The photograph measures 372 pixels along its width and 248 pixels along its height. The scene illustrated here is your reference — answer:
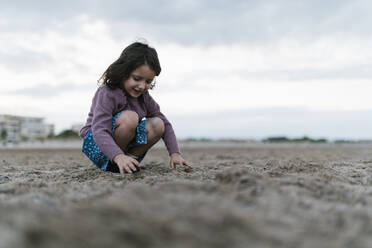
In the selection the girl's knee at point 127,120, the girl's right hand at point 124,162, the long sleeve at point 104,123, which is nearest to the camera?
the girl's right hand at point 124,162

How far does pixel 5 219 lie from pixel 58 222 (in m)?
0.30

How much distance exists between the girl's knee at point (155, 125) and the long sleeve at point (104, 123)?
0.40m

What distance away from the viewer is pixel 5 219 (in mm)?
1300

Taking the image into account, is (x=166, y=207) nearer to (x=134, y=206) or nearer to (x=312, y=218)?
(x=134, y=206)

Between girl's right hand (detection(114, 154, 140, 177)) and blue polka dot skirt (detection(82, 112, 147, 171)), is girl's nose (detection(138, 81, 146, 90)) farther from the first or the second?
girl's right hand (detection(114, 154, 140, 177))

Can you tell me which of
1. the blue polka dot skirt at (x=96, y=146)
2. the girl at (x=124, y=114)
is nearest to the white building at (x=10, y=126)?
the blue polka dot skirt at (x=96, y=146)

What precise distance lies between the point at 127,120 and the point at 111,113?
18cm

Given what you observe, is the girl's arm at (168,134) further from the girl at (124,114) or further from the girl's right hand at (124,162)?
the girl's right hand at (124,162)

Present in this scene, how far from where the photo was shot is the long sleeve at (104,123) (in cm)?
281

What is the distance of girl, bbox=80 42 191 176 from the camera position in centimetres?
291

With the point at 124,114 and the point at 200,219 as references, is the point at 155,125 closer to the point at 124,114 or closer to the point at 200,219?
the point at 124,114

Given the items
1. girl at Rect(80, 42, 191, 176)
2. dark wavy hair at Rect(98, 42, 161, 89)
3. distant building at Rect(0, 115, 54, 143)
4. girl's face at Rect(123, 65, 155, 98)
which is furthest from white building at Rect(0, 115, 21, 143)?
girl's face at Rect(123, 65, 155, 98)

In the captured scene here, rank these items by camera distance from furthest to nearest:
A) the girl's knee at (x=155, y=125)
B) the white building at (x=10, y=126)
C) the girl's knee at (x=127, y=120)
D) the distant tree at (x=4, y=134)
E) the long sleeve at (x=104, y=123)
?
1. the white building at (x=10, y=126)
2. the distant tree at (x=4, y=134)
3. the girl's knee at (x=155, y=125)
4. the girl's knee at (x=127, y=120)
5. the long sleeve at (x=104, y=123)

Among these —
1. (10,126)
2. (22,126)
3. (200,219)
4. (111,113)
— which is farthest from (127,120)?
(22,126)
